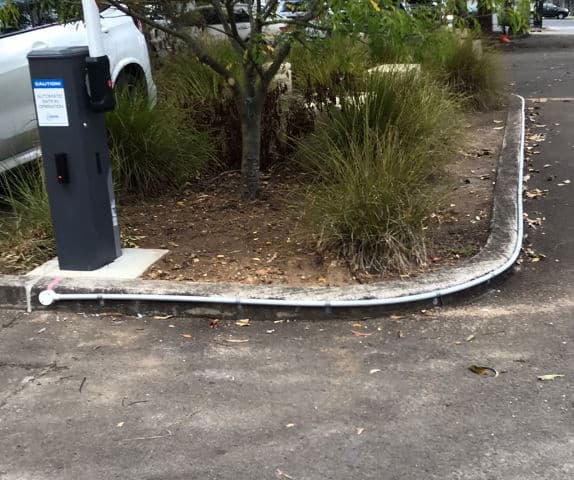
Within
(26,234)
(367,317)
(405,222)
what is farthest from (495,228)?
(26,234)

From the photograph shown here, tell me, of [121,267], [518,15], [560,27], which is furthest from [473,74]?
[560,27]

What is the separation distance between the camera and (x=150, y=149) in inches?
258

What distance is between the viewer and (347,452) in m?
3.04

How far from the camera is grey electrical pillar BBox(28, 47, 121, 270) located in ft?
14.7

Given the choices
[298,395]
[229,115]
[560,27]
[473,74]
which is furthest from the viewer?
[560,27]

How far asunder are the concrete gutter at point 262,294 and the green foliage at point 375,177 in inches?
14.7

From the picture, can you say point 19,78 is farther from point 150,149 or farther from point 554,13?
point 554,13

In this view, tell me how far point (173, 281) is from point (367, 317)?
4.13 ft

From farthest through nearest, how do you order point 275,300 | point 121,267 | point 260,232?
point 260,232
point 121,267
point 275,300

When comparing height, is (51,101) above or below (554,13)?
below

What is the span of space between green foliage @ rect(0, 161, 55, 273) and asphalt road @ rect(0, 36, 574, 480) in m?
0.63

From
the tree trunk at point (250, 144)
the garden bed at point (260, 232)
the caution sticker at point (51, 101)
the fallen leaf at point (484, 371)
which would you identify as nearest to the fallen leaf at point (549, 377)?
the fallen leaf at point (484, 371)

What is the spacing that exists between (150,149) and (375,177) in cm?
240

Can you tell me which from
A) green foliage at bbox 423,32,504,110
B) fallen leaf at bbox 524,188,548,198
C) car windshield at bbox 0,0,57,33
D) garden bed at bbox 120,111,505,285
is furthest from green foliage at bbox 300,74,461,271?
green foliage at bbox 423,32,504,110
